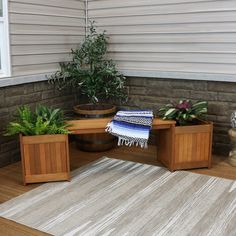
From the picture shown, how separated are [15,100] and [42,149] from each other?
2.50 feet

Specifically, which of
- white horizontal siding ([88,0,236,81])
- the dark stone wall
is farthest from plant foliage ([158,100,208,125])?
white horizontal siding ([88,0,236,81])

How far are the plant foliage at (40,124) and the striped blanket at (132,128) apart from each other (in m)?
0.45

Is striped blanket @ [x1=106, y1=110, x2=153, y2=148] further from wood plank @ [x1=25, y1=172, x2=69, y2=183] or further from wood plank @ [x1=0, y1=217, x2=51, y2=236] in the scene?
wood plank @ [x1=0, y1=217, x2=51, y2=236]

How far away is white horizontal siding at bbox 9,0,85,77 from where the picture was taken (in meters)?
3.29

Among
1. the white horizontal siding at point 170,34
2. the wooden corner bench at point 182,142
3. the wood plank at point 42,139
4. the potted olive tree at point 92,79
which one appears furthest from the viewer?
the potted olive tree at point 92,79

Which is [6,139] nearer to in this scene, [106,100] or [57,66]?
[57,66]

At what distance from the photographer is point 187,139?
3186mm

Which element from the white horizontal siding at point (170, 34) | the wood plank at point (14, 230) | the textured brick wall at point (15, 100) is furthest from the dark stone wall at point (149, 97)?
the wood plank at point (14, 230)

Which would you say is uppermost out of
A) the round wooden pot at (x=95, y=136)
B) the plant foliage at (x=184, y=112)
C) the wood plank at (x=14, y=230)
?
the plant foliage at (x=184, y=112)

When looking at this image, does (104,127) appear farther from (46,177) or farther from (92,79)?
(92,79)

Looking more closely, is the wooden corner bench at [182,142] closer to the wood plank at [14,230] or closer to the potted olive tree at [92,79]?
the potted olive tree at [92,79]

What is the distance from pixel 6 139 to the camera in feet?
11.0

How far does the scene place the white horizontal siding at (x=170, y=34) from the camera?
3.42m

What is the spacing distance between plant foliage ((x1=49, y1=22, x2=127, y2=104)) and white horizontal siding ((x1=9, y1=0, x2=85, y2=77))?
0.13 m
